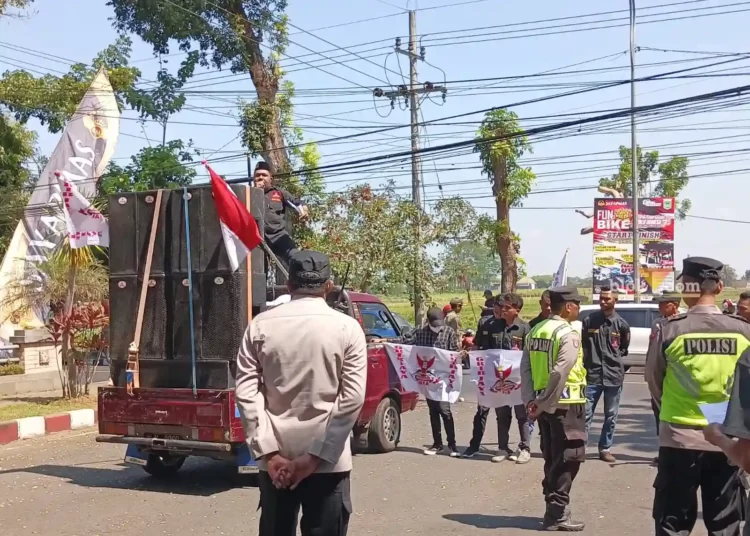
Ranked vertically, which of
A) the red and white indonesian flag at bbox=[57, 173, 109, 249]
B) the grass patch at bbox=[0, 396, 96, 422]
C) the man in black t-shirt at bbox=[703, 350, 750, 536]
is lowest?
the grass patch at bbox=[0, 396, 96, 422]

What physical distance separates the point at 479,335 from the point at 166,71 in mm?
20669

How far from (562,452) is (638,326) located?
15425 mm

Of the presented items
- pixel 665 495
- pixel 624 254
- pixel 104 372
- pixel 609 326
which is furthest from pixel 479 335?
pixel 624 254

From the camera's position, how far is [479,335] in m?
11.0

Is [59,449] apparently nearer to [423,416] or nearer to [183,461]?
[183,461]

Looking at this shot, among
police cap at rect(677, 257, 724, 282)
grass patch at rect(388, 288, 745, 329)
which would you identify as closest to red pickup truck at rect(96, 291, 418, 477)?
police cap at rect(677, 257, 724, 282)

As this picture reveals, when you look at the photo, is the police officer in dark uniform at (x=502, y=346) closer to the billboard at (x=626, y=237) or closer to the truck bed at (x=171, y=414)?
the truck bed at (x=171, y=414)

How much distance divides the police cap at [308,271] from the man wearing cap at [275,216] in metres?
5.29

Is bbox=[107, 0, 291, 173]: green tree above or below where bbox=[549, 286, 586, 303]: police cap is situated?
above

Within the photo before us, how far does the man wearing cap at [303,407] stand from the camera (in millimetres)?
3941

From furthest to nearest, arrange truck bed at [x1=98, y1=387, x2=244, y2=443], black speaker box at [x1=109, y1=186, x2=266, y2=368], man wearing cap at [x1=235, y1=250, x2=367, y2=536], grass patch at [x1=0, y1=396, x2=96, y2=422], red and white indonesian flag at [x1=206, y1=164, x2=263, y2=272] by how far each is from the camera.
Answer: grass patch at [x1=0, y1=396, x2=96, y2=422], black speaker box at [x1=109, y1=186, x2=266, y2=368], red and white indonesian flag at [x1=206, y1=164, x2=263, y2=272], truck bed at [x1=98, y1=387, x2=244, y2=443], man wearing cap at [x1=235, y1=250, x2=367, y2=536]

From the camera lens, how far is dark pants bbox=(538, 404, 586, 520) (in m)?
6.86

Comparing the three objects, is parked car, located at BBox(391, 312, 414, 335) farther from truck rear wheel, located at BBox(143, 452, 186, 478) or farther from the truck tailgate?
the truck tailgate

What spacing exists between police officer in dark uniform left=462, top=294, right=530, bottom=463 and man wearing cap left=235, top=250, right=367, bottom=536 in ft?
20.8
